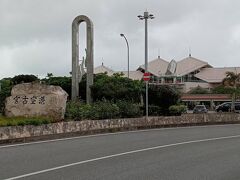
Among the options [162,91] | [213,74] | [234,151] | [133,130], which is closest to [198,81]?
[213,74]

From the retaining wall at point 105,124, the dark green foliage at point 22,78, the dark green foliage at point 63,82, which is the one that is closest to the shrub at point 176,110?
the retaining wall at point 105,124

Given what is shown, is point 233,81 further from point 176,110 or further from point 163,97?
point 176,110

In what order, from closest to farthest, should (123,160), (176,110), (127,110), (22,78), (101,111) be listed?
(123,160), (101,111), (127,110), (176,110), (22,78)

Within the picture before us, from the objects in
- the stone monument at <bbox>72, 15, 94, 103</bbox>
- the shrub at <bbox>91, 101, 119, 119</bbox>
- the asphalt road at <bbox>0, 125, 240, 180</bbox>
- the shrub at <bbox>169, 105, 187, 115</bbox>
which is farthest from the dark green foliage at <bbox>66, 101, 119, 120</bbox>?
the stone monument at <bbox>72, 15, 94, 103</bbox>

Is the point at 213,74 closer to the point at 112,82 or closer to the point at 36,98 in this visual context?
the point at 112,82

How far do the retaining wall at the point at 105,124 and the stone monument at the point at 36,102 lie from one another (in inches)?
56.5

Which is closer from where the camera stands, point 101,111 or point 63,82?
point 101,111

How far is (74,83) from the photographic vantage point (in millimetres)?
35312

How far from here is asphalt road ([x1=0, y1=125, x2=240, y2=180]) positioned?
9.92 metres

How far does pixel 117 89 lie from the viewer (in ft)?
118

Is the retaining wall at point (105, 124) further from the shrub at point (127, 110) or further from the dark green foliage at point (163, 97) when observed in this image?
the dark green foliage at point (163, 97)

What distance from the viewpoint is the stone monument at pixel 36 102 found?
68.7ft

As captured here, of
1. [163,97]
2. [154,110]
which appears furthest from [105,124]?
[163,97]

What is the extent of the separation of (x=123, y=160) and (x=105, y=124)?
959 centimetres
